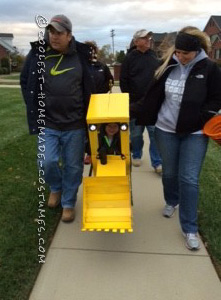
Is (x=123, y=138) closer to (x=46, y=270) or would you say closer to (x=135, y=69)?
(x=46, y=270)

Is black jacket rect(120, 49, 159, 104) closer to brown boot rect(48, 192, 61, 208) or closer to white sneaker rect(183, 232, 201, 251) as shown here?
brown boot rect(48, 192, 61, 208)

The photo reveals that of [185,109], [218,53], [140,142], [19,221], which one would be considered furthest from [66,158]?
[218,53]

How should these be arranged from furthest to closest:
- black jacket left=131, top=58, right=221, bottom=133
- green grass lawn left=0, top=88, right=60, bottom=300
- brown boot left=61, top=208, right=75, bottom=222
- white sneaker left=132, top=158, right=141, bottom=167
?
white sneaker left=132, top=158, right=141, bottom=167 < brown boot left=61, top=208, right=75, bottom=222 < black jacket left=131, top=58, right=221, bottom=133 < green grass lawn left=0, top=88, right=60, bottom=300

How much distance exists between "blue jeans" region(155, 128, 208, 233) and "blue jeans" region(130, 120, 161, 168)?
5.87 ft

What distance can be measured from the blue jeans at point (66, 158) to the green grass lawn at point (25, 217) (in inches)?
14.1

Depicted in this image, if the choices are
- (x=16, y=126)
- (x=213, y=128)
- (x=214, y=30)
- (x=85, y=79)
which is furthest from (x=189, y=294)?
(x=214, y=30)

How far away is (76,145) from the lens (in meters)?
4.07

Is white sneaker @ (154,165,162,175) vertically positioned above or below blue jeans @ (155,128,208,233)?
below

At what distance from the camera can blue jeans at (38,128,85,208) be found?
4.01m

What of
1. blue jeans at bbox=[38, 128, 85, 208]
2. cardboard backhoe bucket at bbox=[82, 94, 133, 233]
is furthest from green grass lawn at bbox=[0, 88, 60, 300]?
cardboard backhoe bucket at bbox=[82, 94, 133, 233]

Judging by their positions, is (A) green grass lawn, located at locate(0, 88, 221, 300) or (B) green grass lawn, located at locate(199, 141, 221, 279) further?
(B) green grass lawn, located at locate(199, 141, 221, 279)

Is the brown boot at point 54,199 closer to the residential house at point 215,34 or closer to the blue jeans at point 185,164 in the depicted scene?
the blue jeans at point 185,164

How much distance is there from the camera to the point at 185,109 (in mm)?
3512

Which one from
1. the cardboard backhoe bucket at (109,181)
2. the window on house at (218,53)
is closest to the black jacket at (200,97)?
the cardboard backhoe bucket at (109,181)
